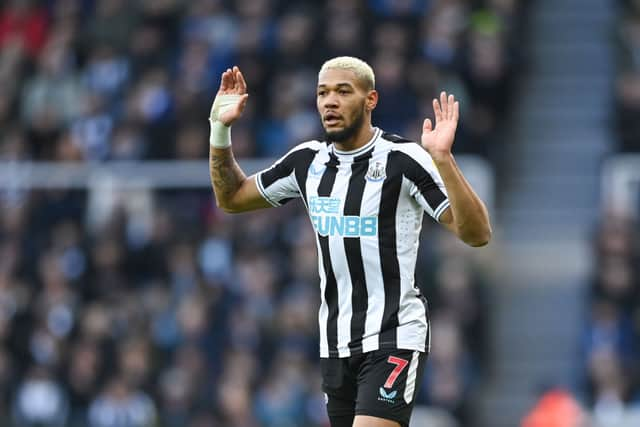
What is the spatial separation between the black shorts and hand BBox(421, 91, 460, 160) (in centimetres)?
95

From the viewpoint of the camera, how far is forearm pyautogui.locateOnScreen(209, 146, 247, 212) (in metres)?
7.39

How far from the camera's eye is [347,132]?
22.6 feet

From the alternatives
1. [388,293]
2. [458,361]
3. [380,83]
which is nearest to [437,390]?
[458,361]

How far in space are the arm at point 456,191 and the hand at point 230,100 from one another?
3.48 ft

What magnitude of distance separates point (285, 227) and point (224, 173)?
→ 22.4ft

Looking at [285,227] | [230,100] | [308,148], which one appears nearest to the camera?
[308,148]

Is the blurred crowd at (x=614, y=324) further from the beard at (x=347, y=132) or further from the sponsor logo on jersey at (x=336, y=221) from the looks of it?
the beard at (x=347, y=132)

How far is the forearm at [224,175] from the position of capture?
24.3 feet

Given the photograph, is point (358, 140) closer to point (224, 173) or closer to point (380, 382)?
point (224, 173)

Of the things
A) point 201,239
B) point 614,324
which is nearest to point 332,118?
point 614,324

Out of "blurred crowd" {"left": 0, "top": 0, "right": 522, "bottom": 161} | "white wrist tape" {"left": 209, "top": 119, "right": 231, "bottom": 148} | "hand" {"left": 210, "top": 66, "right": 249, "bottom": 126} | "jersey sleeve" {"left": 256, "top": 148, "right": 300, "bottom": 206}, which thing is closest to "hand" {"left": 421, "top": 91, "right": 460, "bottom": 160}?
"jersey sleeve" {"left": 256, "top": 148, "right": 300, "bottom": 206}

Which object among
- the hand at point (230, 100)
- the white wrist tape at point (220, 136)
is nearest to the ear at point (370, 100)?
the hand at point (230, 100)

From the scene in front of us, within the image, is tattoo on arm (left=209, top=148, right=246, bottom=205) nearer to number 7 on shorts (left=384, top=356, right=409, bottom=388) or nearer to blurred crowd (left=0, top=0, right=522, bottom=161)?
number 7 on shorts (left=384, top=356, right=409, bottom=388)

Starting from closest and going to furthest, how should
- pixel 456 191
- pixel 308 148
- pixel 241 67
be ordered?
pixel 456 191
pixel 308 148
pixel 241 67
